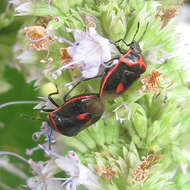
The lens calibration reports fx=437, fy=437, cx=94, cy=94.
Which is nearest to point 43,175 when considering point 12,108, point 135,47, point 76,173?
point 76,173

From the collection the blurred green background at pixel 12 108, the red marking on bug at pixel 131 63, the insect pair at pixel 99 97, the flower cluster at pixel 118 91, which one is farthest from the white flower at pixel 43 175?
the red marking on bug at pixel 131 63

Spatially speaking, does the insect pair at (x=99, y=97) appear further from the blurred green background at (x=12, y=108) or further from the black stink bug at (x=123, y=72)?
the blurred green background at (x=12, y=108)

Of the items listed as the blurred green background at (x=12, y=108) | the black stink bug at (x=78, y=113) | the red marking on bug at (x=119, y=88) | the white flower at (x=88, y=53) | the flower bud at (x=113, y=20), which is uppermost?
the flower bud at (x=113, y=20)

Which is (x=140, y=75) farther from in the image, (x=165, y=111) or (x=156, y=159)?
(x=156, y=159)

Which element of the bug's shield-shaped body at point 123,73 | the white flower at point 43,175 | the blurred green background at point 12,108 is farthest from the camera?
the blurred green background at point 12,108

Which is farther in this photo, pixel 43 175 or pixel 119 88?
pixel 43 175

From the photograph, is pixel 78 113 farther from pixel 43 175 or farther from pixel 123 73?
pixel 43 175

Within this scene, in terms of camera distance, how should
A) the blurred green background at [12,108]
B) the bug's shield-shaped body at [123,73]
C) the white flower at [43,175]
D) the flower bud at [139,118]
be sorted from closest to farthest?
1. the bug's shield-shaped body at [123,73]
2. the flower bud at [139,118]
3. the white flower at [43,175]
4. the blurred green background at [12,108]
